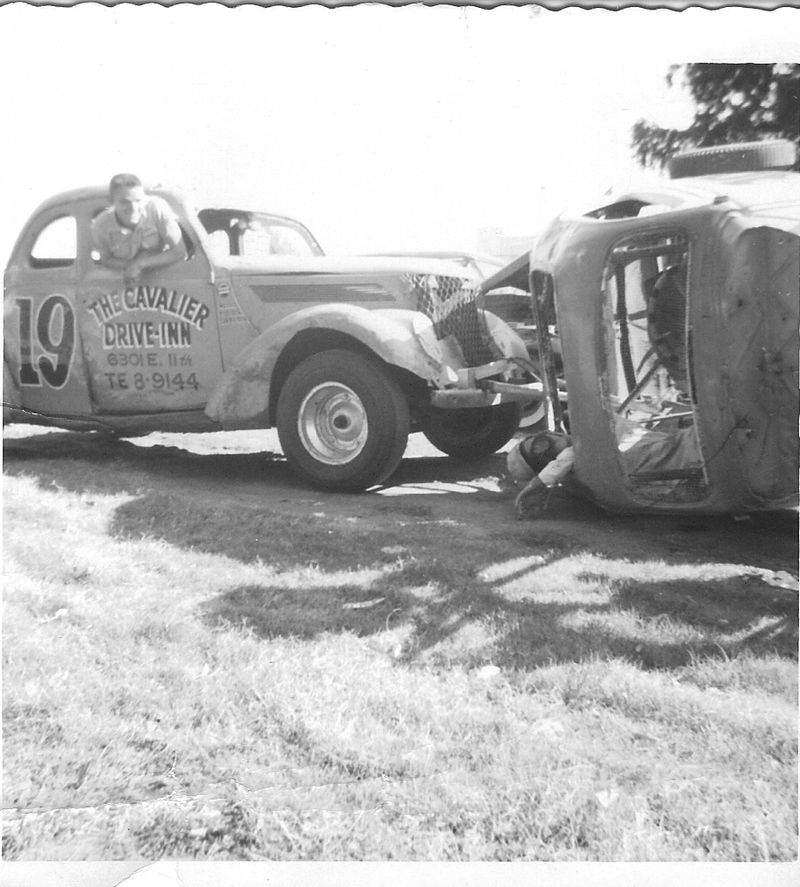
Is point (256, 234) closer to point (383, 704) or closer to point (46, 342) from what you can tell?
point (46, 342)

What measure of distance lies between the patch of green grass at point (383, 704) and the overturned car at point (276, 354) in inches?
34.5

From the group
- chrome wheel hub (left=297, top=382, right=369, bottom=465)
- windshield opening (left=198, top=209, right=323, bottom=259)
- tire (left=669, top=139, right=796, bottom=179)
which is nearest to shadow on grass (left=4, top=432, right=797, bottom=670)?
chrome wheel hub (left=297, top=382, right=369, bottom=465)

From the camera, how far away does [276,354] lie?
13.1ft

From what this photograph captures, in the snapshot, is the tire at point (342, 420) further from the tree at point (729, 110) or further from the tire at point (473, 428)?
the tree at point (729, 110)

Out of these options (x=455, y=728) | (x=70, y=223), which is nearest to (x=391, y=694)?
(x=455, y=728)

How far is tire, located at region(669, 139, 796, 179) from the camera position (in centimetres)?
304

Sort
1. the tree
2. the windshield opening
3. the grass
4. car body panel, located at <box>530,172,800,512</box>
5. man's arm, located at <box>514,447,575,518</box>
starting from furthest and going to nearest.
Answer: man's arm, located at <box>514,447,575,518</box> → the windshield opening → car body panel, located at <box>530,172,800,512</box> → the tree → the grass

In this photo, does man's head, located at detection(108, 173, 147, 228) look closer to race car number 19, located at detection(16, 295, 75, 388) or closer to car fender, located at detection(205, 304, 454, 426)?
race car number 19, located at detection(16, 295, 75, 388)

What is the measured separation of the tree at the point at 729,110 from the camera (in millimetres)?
2959

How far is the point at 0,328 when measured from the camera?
318 cm

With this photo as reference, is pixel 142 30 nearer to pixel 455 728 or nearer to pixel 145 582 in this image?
pixel 145 582

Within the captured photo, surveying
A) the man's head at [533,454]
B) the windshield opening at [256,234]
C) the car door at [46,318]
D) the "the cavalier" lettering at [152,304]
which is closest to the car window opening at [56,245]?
the car door at [46,318]

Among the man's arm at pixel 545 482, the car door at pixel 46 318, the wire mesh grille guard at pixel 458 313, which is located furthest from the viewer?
the wire mesh grille guard at pixel 458 313

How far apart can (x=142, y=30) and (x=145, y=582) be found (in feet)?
6.00
